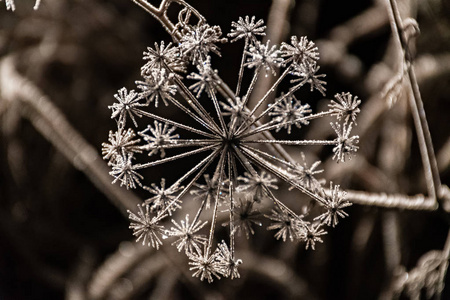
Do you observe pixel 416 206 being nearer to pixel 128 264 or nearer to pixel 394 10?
pixel 394 10

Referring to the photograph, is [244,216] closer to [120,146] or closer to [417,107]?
[120,146]

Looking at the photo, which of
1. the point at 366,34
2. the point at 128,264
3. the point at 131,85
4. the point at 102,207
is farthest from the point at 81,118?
the point at 366,34

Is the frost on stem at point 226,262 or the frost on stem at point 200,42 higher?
the frost on stem at point 200,42

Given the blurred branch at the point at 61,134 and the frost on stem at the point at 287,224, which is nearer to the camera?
the frost on stem at the point at 287,224

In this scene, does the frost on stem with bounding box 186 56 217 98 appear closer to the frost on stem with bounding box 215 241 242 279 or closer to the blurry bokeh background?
the frost on stem with bounding box 215 241 242 279

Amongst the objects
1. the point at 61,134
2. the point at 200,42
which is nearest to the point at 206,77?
the point at 200,42

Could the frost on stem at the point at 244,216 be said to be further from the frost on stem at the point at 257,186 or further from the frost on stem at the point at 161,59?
the frost on stem at the point at 161,59

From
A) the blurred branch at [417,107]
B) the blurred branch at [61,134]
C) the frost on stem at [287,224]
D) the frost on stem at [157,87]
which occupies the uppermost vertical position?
the blurred branch at [61,134]

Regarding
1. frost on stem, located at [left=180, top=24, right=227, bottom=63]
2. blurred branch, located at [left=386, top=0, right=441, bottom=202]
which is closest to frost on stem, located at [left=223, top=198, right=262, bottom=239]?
frost on stem, located at [left=180, top=24, right=227, bottom=63]

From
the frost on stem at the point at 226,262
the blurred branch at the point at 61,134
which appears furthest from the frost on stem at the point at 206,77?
the blurred branch at the point at 61,134
